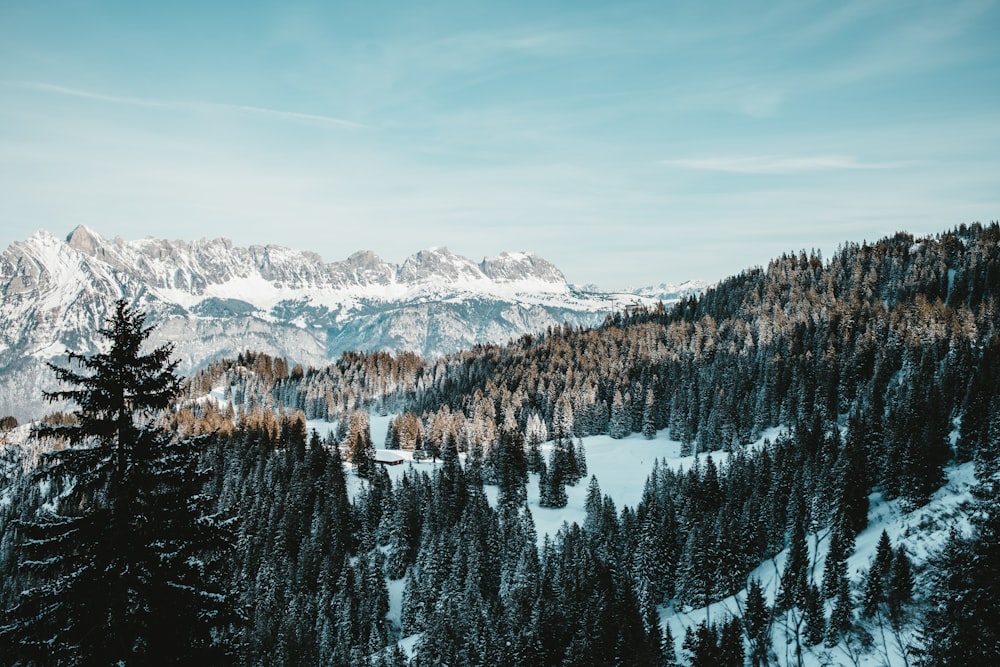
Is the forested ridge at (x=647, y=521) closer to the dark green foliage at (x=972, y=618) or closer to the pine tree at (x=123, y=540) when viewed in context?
the dark green foliage at (x=972, y=618)

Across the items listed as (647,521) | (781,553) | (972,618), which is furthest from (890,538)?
(972,618)

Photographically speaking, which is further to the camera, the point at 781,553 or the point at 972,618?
the point at 781,553

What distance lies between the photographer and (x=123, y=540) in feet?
52.4

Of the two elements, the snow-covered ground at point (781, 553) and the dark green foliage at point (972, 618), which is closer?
the dark green foliage at point (972, 618)

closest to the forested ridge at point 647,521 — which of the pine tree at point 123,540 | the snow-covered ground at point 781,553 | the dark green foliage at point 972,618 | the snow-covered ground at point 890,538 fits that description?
the dark green foliage at point 972,618

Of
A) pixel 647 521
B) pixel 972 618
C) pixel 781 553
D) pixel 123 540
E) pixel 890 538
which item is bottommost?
pixel 781 553

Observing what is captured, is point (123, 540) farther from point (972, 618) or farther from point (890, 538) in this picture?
point (890, 538)

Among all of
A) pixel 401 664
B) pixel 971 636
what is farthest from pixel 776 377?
pixel 971 636

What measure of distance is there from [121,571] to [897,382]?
155 metres

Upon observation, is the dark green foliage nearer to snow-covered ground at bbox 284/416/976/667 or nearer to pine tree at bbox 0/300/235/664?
snow-covered ground at bbox 284/416/976/667

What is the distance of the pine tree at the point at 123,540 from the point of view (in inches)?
608

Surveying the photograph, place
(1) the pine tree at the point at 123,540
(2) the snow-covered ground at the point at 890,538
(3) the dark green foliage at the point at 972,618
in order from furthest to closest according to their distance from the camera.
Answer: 1. (2) the snow-covered ground at the point at 890,538
2. (3) the dark green foliage at the point at 972,618
3. (1) the pine tree at the point at 123,540

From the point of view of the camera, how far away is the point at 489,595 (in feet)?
308

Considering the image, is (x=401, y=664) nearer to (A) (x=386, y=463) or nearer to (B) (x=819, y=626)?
(B) (x=819, y=626)
